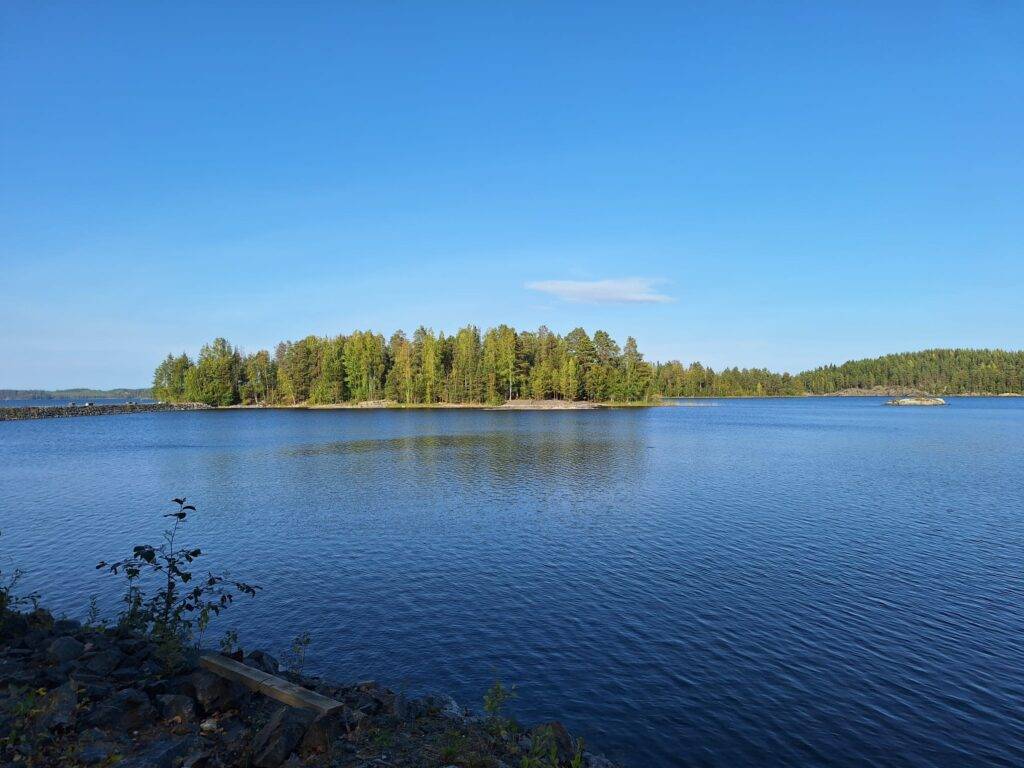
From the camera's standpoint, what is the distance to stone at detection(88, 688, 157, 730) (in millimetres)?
9531

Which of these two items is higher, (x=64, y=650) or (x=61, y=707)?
(x=61, y=707)

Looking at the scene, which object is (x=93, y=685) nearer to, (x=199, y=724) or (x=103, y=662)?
(x=103, y=662)

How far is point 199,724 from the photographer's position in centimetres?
976

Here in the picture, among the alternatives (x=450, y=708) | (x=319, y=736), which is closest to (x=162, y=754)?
(x=319, y=736)

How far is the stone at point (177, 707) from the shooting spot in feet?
32.2

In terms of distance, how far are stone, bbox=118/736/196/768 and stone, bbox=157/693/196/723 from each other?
64cm

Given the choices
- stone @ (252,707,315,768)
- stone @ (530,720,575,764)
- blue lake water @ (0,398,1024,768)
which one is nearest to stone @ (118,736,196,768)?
stone @ (252,707,315,768)

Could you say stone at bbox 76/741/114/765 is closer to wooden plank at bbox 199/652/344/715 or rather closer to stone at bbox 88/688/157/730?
stone at bbox 88/688/157/730

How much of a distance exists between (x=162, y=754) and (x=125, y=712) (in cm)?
185

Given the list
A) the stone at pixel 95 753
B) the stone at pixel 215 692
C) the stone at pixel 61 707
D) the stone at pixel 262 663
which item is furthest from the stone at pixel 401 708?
the stone at pixel 61 707

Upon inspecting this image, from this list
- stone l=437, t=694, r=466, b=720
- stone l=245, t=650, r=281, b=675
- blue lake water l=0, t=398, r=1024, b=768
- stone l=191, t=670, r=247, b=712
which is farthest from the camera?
blue lake water l=0, t=398, r=1024, b=768

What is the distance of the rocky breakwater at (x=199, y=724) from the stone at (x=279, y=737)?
0.05ft

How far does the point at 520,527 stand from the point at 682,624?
46.4 ft

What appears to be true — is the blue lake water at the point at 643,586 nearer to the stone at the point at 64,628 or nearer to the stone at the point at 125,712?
the stone at the point at 64,628
